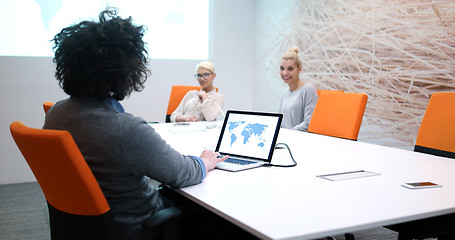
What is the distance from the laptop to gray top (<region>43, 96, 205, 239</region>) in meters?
0.47

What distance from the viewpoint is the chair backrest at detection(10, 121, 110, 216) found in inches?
41.1

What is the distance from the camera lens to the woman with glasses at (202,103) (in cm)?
370

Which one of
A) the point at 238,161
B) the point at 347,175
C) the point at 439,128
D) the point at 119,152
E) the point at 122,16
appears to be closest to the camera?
the point at 119,152

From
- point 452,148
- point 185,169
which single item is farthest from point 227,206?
point 452,148

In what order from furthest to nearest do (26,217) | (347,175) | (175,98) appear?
(175,98) < (26,217) < (347,175)

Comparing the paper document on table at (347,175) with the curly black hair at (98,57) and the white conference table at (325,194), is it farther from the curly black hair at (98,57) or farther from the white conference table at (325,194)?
the curly black hair at (98,57)

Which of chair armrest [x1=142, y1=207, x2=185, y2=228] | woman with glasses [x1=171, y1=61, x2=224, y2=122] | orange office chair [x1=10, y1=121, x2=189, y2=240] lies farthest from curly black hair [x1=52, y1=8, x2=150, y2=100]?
woman with glasses [x1=171, y1=61, x2=224, y2=122]

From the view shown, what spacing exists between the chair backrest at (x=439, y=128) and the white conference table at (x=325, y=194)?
Answer: 0.67 feet

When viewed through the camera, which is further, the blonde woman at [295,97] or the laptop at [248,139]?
the blonde woman at [295,97]

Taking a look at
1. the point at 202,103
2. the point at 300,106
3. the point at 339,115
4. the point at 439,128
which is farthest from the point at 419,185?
the point at 202,103

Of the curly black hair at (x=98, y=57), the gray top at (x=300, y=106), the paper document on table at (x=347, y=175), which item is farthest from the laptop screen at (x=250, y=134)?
the gray top at (x=300, y=106)

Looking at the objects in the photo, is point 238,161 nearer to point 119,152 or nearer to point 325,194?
point 325,194

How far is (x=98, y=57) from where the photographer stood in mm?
1226

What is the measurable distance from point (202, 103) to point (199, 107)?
0.05 metres
